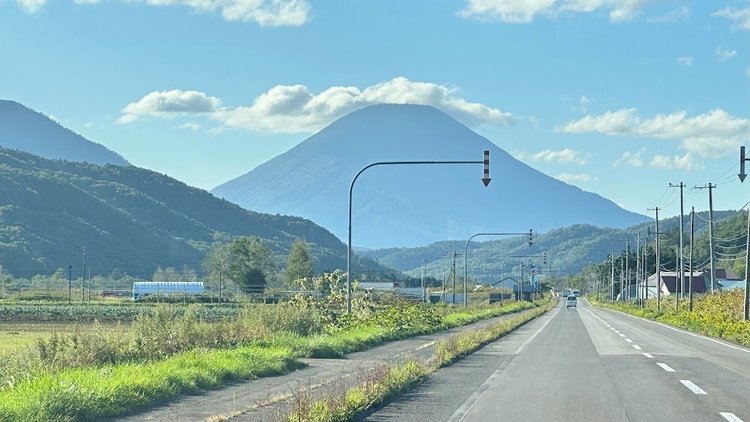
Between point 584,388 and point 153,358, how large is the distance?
8457mm

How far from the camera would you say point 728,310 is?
4438cm

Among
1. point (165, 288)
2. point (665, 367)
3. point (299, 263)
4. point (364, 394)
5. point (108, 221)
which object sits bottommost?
point (165, 288)

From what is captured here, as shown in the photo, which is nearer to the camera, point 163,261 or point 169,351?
point 169,351

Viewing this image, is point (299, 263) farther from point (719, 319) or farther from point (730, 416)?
point (730, 416)

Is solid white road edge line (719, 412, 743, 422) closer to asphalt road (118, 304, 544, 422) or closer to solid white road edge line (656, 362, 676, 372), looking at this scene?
asphalt road (118, 304, 544, 422)

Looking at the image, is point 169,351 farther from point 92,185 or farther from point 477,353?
point 92,185

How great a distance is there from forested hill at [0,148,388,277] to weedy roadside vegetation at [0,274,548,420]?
98421mm

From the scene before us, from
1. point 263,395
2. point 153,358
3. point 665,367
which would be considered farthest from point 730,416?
point 153,358

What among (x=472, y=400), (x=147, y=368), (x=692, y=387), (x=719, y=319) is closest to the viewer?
(x=472, y=400)

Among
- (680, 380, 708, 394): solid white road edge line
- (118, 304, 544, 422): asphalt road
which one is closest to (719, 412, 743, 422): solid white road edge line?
(680, 380, 708, 394): solid white road edge line

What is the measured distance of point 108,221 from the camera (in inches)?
5669

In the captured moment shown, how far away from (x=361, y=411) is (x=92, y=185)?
162 metres

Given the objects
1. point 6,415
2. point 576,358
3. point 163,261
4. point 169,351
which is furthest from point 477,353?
point 163,261

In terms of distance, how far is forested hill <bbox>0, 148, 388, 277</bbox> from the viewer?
123875 mm
